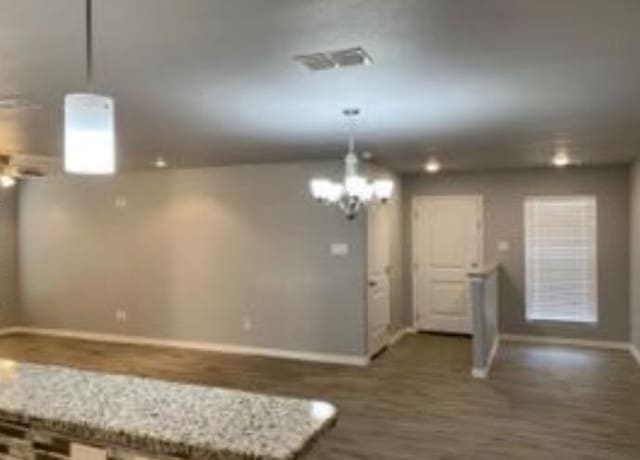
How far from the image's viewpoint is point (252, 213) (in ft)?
22.6

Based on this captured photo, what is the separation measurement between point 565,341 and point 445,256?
2.04m

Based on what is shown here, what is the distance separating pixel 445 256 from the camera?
812cm

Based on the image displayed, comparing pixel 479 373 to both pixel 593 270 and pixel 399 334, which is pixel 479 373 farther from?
pixel 593 270

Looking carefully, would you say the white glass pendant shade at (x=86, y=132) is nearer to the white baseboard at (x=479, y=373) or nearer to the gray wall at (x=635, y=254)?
the white baseboard at (x=479, y=373)

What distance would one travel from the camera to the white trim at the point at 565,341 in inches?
284

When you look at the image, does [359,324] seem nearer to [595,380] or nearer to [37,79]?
[595,380]

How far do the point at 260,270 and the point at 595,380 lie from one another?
13.3 feet

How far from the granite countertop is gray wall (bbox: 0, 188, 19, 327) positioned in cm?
764

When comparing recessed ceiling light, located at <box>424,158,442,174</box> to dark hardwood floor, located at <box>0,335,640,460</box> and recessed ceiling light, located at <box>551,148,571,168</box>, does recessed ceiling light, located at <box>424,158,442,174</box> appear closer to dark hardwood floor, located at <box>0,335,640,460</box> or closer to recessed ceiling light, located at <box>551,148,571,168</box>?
recessed ceiling light, located at <box>551,148,571,168</box>

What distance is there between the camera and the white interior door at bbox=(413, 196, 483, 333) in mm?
7973

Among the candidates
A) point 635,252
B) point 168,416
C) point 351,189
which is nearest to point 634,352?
point 635,252

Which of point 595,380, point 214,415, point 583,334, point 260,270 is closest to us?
→ point 214,415

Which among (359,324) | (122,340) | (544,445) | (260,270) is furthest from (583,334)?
(122,340)

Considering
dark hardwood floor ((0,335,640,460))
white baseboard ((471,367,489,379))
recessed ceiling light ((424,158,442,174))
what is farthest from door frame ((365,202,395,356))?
white baseboard ((471,367,489,379))
